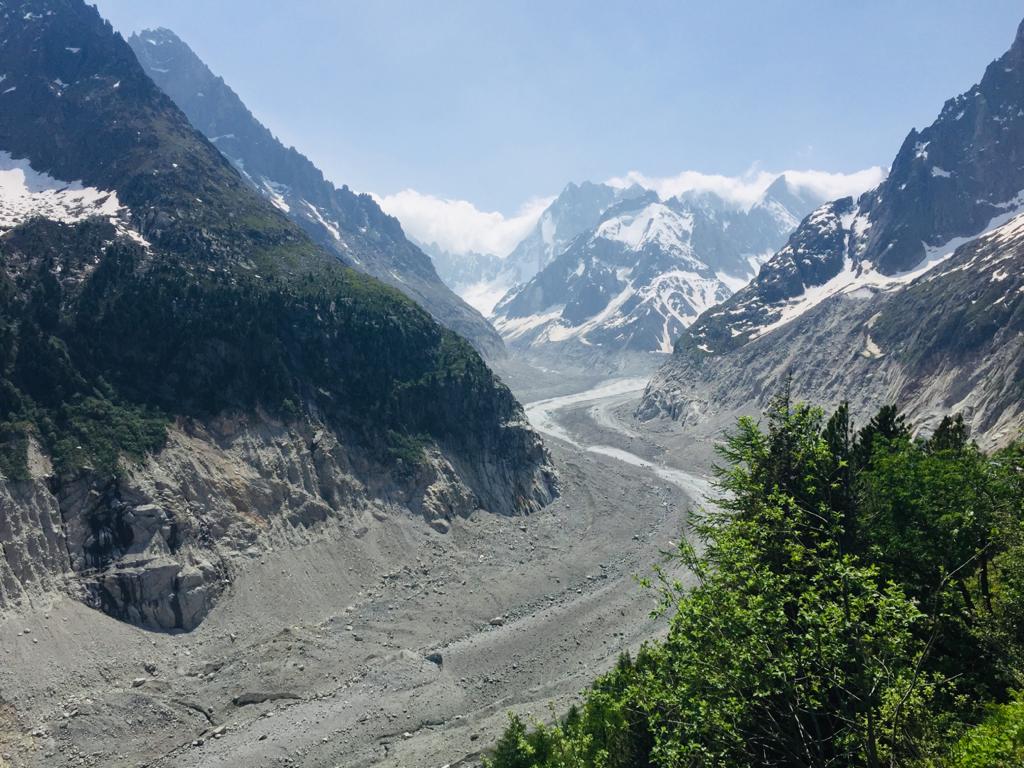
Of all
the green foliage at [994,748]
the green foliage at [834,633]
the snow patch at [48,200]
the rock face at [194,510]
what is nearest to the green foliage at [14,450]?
the rock face at [194,510]

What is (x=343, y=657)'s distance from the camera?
5119 centimetres

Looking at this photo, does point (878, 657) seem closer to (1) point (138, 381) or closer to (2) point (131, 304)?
(1) point (138, 381)

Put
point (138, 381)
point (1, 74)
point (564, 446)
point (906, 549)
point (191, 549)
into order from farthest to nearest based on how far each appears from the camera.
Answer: point (564, 446)
point (1, 74)
point (138, 381)
point (191, 549)
point (906, 549)

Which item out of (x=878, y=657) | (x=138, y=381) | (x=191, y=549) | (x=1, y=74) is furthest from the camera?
(x=1, y=74)

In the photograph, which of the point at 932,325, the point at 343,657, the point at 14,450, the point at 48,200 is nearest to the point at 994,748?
the point at 343,657

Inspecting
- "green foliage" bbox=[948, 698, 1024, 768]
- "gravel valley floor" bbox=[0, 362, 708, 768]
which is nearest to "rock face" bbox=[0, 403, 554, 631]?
"gravel valley floor" bbox=[0, 362, 708, 768]

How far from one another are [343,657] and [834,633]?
47430 mm

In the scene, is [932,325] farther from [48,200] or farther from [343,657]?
[48,200]

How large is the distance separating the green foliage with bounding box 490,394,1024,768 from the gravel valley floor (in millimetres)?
17608

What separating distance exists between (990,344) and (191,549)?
124 meters

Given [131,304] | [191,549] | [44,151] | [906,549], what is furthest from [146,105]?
[906,549]

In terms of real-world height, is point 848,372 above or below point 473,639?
above

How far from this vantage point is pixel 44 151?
110625 mm

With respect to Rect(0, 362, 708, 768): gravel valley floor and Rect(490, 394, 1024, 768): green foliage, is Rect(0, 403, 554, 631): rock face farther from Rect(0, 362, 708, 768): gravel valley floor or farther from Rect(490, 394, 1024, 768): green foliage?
Rect(490, 394, 1024, 768): green foliage
